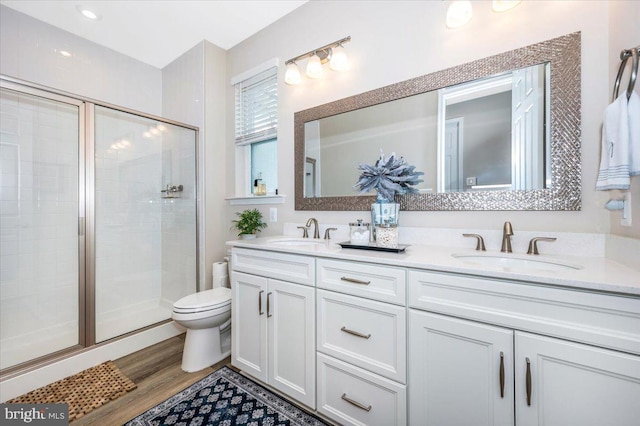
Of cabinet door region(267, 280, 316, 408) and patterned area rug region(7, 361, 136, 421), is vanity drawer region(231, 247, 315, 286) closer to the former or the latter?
cabinet door region(267, 280, 316, 408)

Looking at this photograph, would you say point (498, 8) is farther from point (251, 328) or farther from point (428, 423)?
point (251, 328)

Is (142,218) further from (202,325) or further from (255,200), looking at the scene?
(202,325)

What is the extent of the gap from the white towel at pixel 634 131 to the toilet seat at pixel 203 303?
6.83 ft

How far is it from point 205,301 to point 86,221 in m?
1.10

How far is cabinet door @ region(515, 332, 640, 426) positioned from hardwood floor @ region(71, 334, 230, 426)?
5.69 feet

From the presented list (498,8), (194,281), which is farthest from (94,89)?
(498,8)

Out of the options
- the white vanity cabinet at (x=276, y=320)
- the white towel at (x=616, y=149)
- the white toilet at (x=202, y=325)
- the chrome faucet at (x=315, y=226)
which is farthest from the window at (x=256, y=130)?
the white towel at (x=616, y=149)

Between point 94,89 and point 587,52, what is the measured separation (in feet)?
11.6

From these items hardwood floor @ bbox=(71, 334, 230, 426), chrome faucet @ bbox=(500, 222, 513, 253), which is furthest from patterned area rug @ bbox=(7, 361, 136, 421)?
chrome faucet @ bbox=(500, 222, 513, 253)

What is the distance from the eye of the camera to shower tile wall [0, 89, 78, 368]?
199cm

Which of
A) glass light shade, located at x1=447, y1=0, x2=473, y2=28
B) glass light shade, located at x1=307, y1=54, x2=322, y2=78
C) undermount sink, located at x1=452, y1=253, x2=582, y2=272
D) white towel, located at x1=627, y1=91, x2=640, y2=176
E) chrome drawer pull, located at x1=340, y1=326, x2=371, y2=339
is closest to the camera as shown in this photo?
white towel, located at x1=627, y1=91, x2=640, y2=176

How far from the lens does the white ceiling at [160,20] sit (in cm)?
196

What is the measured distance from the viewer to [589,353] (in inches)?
28.5

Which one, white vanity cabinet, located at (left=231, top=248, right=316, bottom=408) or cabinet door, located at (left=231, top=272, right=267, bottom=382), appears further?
cabinet door, located at (left=231, top=272, right=267, bottom=382)
